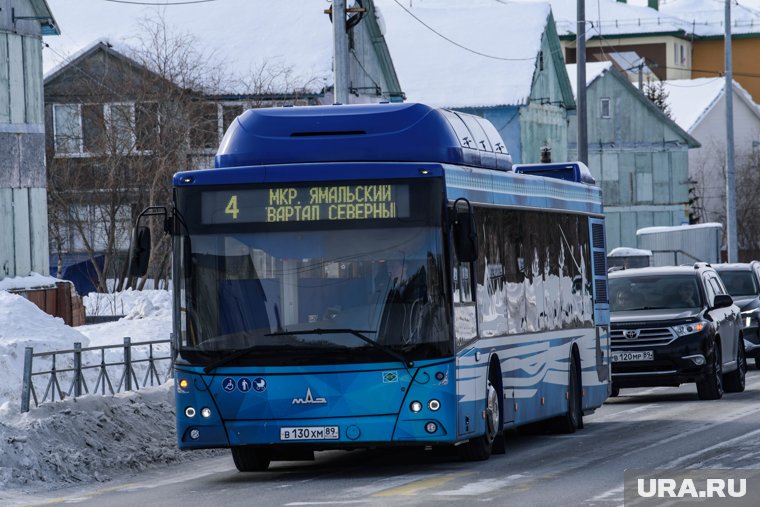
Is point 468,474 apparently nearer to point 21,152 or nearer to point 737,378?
point 737,378

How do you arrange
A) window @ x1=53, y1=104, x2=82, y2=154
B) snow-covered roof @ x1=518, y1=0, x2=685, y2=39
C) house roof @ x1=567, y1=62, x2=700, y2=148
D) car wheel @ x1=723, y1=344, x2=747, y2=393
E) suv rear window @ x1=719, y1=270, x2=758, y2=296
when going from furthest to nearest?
snow-covered roof @ x1=518, y1=0, x2=685, y2=39, house roof @ x1=567, y1=62, x2=700, y2=148, window @ x1=53, y1=104, x2=82, y2=154, suv rear window @ x1=719, y1=270, x2=758, y2=296, car wheel @ x1=723, y1=344, x2=747, y2=393

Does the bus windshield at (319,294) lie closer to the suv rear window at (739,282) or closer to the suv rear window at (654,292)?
the suv rear window at (654,292)

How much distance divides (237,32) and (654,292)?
2835 centimetres

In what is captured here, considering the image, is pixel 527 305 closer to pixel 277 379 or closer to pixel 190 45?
pixel 277 379

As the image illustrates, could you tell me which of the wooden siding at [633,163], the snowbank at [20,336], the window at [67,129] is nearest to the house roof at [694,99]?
the wooden siding at [633,163]

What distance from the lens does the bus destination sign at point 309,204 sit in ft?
44.0

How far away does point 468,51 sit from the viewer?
209 ft

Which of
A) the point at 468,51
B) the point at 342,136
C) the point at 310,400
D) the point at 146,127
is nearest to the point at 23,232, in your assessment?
the point at 146,127

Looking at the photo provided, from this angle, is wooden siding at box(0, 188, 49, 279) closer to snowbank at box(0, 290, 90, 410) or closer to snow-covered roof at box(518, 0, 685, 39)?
snowbank at box(0, 290, 90, 410)

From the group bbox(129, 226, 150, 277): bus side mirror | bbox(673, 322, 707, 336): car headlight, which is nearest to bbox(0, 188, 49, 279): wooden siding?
bbox(673, 322, 707, 336): car headlight

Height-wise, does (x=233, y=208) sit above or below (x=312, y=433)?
above

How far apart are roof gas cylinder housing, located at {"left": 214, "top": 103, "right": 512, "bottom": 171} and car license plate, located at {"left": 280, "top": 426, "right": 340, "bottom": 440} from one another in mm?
2199

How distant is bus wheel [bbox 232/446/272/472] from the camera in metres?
14.6

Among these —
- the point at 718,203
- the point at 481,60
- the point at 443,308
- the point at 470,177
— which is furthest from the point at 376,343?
A: the point at 718,203
